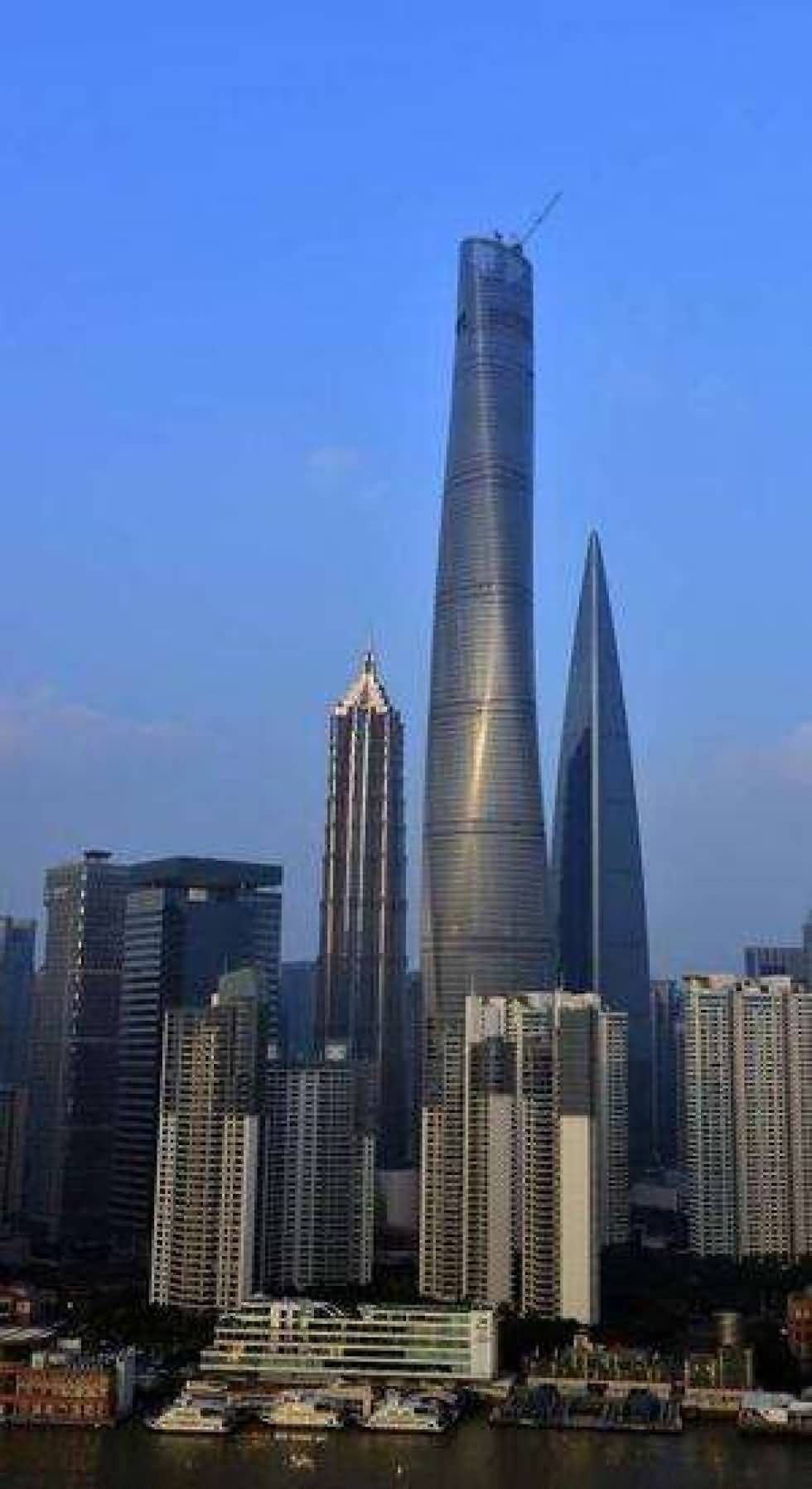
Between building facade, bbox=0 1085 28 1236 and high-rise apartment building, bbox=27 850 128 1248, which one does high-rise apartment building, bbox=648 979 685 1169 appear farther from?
building facade, bbox=0 1085 28 1236

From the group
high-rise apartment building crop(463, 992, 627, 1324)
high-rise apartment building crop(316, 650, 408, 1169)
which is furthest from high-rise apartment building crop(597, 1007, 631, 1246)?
high-rise apartment building crop(316, 650, 408, 1169)

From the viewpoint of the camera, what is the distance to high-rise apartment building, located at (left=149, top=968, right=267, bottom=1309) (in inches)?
1131

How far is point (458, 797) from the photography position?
164 feet

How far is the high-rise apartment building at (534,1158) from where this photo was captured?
2795 centimetres

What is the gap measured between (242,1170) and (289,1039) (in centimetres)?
3938

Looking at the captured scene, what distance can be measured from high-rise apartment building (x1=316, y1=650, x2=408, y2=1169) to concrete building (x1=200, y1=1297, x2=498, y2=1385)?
3500cm

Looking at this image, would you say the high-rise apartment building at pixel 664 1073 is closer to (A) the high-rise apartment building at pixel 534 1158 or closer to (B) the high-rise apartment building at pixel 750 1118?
(B) the high-rise apartment building at pixel 750 1118

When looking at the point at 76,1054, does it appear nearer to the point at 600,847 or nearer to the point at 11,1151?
the point at 11,1151

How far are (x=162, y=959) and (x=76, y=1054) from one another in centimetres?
444

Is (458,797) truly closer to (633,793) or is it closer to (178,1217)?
(633,793)

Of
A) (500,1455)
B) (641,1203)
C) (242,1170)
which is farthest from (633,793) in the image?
(500,1455)

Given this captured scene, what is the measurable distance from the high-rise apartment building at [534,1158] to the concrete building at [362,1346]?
3677 mm

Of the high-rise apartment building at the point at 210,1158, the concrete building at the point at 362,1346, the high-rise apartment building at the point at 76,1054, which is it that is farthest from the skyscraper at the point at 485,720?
the concrete building at the point at 362,1346

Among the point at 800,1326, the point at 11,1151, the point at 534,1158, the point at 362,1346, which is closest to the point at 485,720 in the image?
the point at 11,1151
